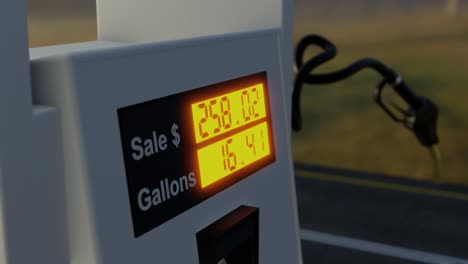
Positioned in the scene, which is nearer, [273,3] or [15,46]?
[15,46]

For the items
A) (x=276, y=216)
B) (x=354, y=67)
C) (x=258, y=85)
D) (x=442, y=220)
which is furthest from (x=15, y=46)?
(x=442, y=220)

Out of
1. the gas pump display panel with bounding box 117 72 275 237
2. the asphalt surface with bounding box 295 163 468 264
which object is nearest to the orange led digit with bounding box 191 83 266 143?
the gas pump display panel with bounding box 117 72 275 237

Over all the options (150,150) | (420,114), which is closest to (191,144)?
(150,150)

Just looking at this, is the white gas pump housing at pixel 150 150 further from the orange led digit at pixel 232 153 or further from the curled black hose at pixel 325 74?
the curled black hose at pixel 325 74

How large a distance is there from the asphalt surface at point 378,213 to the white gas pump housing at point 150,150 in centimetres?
165

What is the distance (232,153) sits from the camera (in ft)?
3.03

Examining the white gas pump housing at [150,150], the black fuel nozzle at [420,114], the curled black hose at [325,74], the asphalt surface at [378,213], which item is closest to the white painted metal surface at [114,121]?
the white gas pump housing at [150,150]

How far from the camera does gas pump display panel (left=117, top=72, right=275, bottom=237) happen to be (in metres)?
0.74

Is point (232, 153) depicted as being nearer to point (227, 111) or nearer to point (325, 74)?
point (227, 111)

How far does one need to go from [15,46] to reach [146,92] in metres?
0.18

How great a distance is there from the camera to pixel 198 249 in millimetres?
852

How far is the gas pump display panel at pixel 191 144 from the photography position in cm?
74

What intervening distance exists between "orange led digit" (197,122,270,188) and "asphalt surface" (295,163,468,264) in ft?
5.45

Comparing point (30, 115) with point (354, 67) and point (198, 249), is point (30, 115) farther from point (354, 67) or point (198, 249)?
point (354, 67)
